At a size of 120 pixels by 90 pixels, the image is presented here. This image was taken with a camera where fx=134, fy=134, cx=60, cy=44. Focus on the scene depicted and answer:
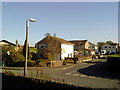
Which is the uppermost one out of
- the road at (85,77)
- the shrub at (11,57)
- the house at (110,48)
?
the house at (110,48)

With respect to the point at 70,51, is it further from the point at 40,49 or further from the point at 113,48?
the point at 113,48

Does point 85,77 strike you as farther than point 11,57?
No

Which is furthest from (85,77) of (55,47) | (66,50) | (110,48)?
(110,48)

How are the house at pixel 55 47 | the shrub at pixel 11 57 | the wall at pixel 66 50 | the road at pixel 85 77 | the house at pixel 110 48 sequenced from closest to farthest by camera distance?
the road at pixel 85 77 → the shrub at pixel 11 57 → the house at pixel 55 47 → the wall at pixel 66 50 → the house at pixel 110 48

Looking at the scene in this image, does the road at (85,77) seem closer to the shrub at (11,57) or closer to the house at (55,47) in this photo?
the shrub at (11,57)

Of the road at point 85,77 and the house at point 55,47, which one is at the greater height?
the house at point 55,47

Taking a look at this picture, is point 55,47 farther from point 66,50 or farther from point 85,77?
point 85,77

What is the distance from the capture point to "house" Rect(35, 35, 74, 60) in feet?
104

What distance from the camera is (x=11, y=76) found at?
11523mm

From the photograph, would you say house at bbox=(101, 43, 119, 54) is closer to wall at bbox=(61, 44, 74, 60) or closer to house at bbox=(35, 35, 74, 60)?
wall at bbox=(61, 44, 74, 60)

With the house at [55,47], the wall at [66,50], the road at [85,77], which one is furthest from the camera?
the wall at [66,50]

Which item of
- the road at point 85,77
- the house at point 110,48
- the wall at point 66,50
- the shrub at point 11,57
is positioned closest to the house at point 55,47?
the wall at point 66,50

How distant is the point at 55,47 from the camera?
31.5 meters

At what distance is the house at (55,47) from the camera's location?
3175cm
